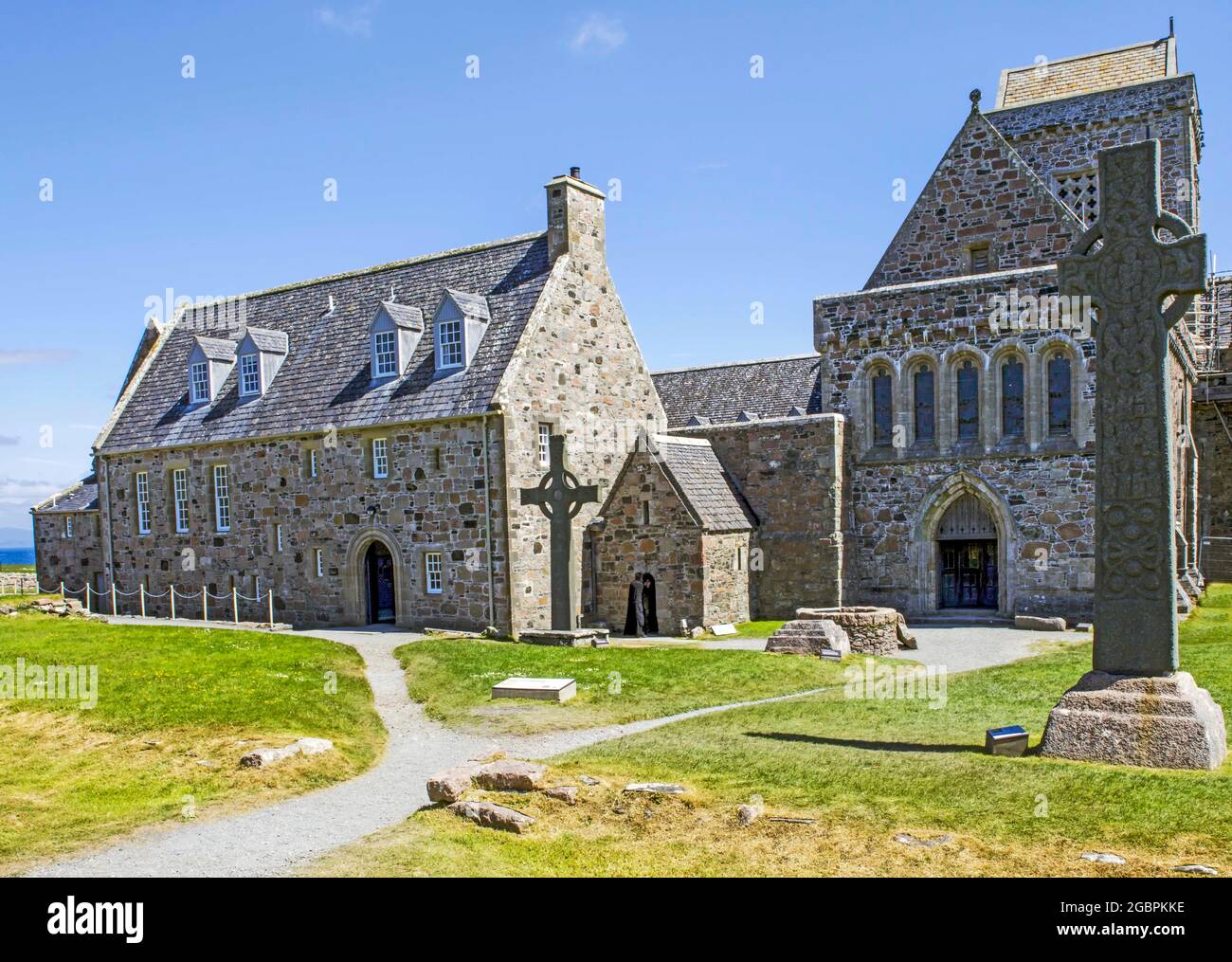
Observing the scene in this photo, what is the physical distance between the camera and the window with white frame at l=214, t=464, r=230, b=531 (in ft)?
109

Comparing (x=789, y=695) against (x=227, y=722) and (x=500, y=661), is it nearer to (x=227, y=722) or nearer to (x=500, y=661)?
(x=500, y=661)

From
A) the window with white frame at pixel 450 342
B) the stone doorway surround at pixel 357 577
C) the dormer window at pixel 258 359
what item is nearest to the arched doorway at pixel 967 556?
the window with white frame at pixel 450 342

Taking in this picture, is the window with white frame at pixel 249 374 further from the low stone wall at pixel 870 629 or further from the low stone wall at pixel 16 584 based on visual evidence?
the low stone wall at pixel 870 629

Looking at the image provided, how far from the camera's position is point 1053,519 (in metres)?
27.8

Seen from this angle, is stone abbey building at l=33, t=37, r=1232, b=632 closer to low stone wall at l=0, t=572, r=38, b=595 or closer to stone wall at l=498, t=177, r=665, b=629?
stone wall at l=498, t=177, r=665, b=629

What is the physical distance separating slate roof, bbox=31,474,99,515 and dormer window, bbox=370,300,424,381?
1608 centimetres

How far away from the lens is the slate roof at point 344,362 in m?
28.7

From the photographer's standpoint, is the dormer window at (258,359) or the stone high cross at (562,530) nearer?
the stone high cross at (562,530)

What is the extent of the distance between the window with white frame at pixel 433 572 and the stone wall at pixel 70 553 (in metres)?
16.7

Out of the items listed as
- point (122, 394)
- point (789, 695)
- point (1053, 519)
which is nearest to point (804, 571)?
point (1053, 519)

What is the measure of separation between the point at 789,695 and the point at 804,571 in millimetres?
12447

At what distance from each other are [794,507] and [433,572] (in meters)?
10.5

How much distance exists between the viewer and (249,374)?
33938mm

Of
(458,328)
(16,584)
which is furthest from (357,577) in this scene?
(16,584)
